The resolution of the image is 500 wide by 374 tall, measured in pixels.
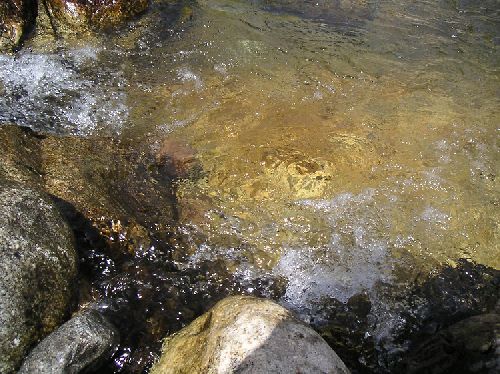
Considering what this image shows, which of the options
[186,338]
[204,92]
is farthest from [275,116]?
[186,338]

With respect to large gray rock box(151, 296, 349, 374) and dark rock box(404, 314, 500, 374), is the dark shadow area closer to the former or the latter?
dark rock box(404, 314, 500, 374)

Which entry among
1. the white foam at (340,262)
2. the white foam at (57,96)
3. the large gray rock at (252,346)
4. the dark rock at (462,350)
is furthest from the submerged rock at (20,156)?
the dark rock at (462,350)

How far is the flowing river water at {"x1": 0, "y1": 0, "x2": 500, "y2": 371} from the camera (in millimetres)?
3535

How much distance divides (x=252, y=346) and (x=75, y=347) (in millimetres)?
987

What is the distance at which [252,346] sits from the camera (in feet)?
7.20

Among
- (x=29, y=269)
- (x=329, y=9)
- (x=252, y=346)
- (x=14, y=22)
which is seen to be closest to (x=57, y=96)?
(x=14, y=22)

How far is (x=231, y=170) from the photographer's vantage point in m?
4.21

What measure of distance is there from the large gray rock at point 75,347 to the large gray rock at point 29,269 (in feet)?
0.34

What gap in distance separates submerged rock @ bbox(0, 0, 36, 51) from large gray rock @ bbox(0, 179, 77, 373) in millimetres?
3511

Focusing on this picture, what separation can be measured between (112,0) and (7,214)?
4.70 metres

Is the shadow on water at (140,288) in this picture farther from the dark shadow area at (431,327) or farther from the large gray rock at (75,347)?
the dark shadow area at (431,327)

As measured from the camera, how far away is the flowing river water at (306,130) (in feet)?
11.6

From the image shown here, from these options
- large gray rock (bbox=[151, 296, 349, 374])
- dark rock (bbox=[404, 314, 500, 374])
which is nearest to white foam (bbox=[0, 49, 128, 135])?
large gray rock (bbox=[151, 296, 349, 374])

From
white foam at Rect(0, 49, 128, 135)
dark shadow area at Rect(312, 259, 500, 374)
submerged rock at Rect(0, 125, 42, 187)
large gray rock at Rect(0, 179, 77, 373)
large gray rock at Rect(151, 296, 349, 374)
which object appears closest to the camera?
large gray rock at Rect(151, 296, 349, 374)
